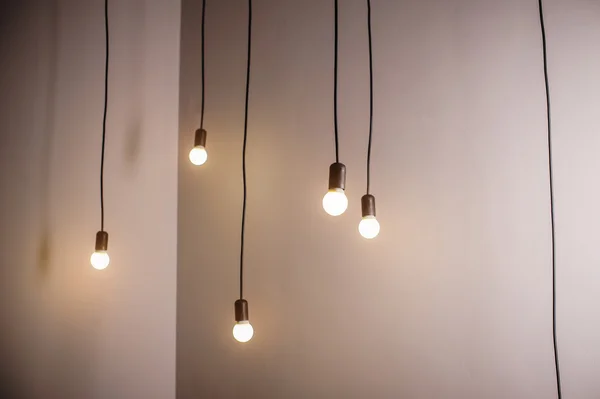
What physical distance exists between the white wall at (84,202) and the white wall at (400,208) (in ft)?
0.39

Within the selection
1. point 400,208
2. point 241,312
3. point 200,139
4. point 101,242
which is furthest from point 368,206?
point 101,242

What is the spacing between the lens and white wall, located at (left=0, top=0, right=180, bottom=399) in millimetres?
1457

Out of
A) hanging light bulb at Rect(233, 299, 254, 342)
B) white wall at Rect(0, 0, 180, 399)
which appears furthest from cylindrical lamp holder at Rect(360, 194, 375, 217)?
white wall at Rect(0, 0, 180, 399)

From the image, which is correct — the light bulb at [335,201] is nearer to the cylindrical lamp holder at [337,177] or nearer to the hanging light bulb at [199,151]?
the cylindrical lamp holder at [337,177]

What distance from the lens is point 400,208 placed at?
144 centimetres

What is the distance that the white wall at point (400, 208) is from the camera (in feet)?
4.35

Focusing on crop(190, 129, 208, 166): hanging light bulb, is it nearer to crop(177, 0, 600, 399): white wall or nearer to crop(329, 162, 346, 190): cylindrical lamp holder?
crop(177, 0, 600, 399): white wall

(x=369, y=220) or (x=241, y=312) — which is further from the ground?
(x=369, y=220)

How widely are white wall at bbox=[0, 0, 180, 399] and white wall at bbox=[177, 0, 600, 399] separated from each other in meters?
0.12

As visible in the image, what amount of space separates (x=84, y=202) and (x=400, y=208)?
1148 millimetres

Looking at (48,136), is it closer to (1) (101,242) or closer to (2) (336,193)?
(1) (101,242)

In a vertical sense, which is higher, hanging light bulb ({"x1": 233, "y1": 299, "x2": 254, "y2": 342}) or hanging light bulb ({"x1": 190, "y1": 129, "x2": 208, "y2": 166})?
hanging light bulb ({"x1": 190, "y1": 129, "x2": 208, "y2": 166})

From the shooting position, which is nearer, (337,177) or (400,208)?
(337,177)

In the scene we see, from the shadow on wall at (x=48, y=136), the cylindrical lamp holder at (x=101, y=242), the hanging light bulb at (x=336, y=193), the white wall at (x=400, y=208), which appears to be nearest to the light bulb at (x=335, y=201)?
the hanging light bulb at (x=336, y=193)
